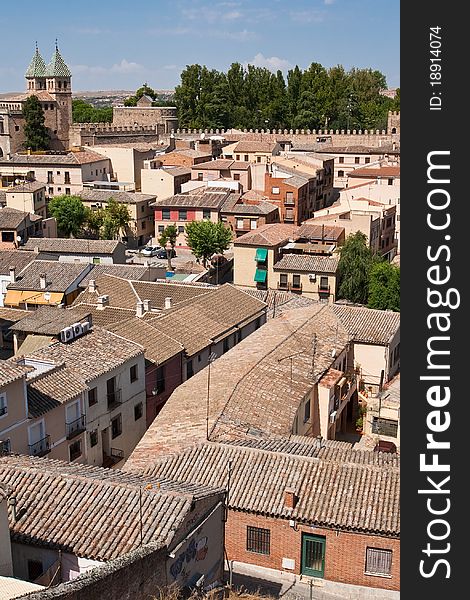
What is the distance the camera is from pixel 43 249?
120ft

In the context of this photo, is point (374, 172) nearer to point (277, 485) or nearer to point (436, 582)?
point (277, 485)

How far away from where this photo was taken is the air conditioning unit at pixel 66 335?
19.0 meters

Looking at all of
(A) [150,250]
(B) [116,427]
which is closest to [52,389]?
(B) [116,427]

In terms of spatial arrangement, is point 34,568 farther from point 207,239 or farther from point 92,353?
point 207,239

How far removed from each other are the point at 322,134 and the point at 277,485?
57692mm

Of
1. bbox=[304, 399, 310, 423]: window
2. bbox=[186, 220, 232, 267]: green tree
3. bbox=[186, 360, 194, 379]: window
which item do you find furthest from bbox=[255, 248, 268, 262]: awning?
bbox=[304, 399, 310, 423]: window

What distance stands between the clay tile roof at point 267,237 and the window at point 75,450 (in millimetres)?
19540

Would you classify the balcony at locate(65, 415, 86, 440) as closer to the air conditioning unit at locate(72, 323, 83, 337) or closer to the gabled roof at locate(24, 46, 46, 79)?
the air conditioning unit at locate(72, 323, 83, 337)

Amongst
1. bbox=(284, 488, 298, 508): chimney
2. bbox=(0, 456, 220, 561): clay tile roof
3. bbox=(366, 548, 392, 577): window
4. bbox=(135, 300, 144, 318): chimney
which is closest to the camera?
bbox=(0, 456, 220, 561): clay tile roof

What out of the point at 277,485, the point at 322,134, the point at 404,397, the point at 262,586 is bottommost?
the point at 262,586

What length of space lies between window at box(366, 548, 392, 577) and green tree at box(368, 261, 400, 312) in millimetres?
18784

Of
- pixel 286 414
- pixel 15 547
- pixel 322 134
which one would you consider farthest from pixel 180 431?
pixel 322 134

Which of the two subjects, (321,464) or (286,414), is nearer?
(321,464)

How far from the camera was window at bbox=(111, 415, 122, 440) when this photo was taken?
741 inches
